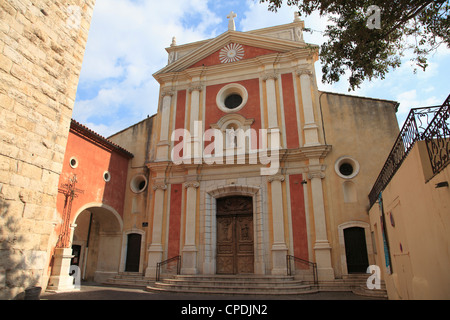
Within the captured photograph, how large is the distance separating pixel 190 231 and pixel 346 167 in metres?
7.23

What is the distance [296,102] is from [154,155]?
7.31 metres

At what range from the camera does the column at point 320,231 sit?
12.0 meters

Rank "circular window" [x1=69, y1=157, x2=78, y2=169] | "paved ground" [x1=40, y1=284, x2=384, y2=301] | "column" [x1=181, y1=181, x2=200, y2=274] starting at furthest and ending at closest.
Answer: "column" [x1=181, y1=181, x2=200, y2=274] < "circular window" [x1=69, y1=157, x2=78, y2=169] < "paved ground" [x1=40, y1=284, x2=384, y2=301]

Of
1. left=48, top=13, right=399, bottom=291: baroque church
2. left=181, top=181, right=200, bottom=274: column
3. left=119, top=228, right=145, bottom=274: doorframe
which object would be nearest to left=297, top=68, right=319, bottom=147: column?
left=48, top=13, right=399, bottom=291: baroque church

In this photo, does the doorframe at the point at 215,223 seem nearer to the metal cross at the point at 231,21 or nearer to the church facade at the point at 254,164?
the church facade at the point at 254,164

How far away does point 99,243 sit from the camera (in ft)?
49.0

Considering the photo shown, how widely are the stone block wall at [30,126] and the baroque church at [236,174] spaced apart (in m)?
6.38

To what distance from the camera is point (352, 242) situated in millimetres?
12344

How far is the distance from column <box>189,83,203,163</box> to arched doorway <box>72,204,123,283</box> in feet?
15.1

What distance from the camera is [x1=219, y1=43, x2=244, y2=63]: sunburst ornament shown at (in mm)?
16328

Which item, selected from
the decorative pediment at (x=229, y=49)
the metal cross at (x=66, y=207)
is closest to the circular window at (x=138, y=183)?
the metal cross at (x=66, y=207)

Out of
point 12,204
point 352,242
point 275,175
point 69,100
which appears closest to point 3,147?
point 12,204

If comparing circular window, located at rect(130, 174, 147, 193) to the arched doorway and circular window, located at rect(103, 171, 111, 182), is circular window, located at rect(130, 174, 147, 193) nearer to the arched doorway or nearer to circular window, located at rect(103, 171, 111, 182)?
circular window, located at rect(103, 171, 111, 182)
